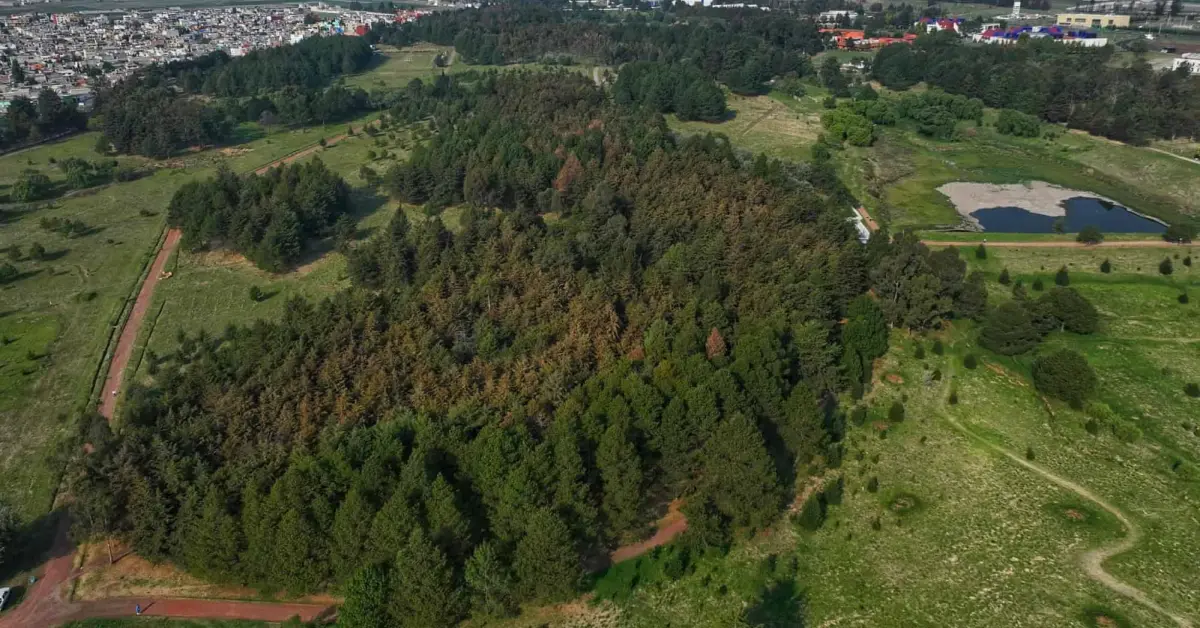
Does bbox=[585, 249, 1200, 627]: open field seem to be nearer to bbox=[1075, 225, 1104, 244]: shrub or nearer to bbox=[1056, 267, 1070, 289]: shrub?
bbox=[1056, 267, 1070, 289]: shrub

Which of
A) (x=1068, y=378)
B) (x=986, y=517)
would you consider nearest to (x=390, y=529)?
(x=986, y=517)

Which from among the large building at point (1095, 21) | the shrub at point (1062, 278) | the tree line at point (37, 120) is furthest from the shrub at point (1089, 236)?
the large building at point (1095, 21)

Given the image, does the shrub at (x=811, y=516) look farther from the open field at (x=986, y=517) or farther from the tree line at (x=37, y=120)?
the tree line at (x=37, y=120)

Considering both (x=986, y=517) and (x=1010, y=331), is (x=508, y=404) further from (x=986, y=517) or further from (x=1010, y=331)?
(x=1010, y=331)

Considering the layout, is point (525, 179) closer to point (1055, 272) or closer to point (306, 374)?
point (306, 374)

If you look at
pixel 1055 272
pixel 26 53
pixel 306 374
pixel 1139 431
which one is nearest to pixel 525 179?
pixel 306 374

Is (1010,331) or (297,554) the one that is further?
(1010,331)
